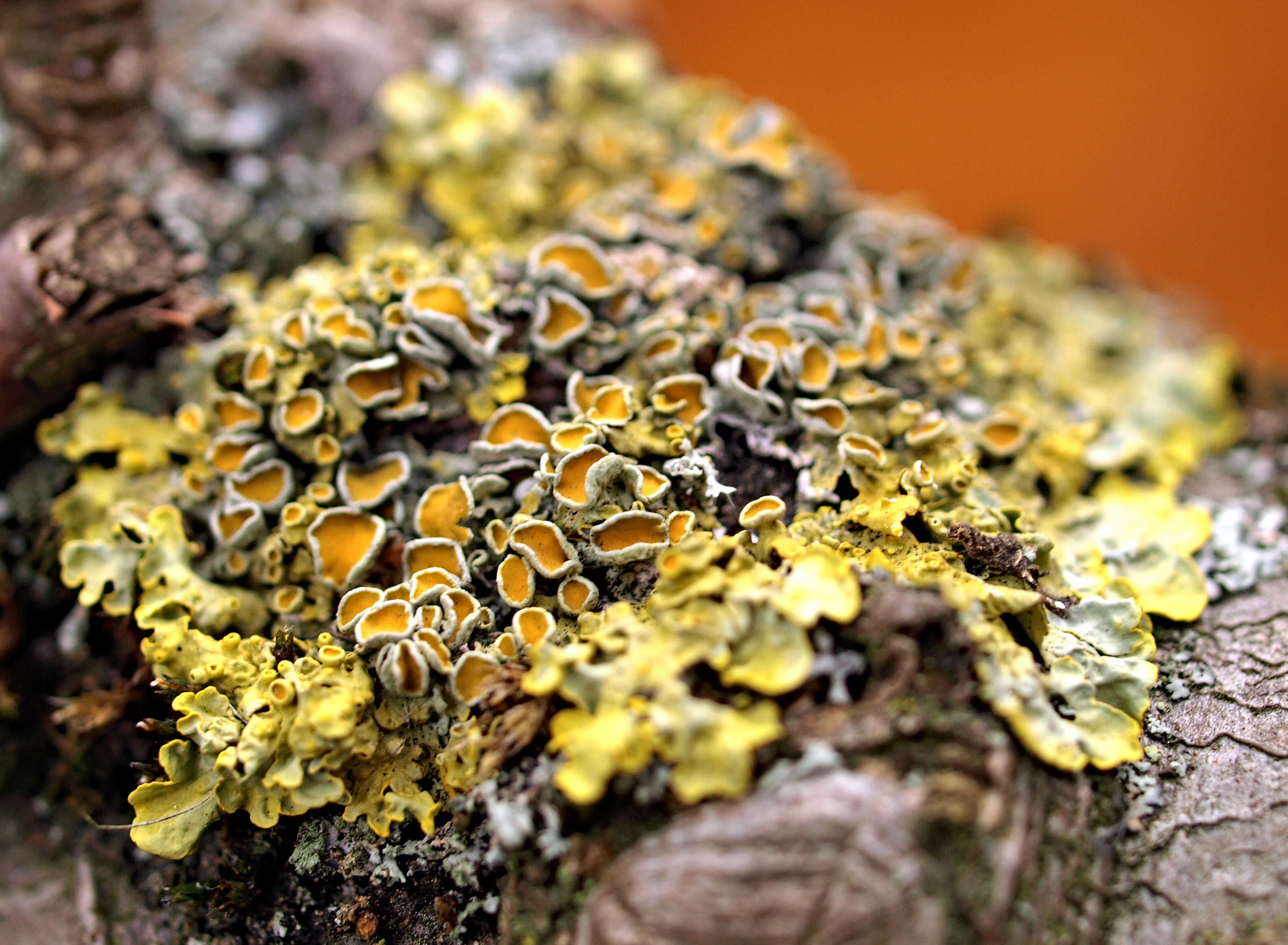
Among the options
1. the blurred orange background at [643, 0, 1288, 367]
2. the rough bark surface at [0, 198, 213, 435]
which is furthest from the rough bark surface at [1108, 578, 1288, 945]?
the blurred orange background at [643, 0, 1288, 367]

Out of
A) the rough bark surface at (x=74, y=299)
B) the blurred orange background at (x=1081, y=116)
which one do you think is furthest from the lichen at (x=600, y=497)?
the blurred orange background at (x=1081, y=116)

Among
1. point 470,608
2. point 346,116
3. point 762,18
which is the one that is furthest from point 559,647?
point 762,18

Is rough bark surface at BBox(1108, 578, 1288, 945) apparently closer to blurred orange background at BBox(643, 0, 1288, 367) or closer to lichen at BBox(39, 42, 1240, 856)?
lichen at BBox(39, 42, 1240, 856)

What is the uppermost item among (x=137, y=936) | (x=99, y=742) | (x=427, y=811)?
(x=427, y=811)

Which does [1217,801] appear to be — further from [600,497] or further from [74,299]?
[74,299]

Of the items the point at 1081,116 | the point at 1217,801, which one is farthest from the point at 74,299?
the point at 1081,116

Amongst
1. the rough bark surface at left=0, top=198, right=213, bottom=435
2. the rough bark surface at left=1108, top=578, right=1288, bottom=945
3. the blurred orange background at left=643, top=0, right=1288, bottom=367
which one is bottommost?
the rough bark surface at left=0, top=198, right=213, bottom=435

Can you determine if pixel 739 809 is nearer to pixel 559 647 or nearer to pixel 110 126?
pixel 559 647
